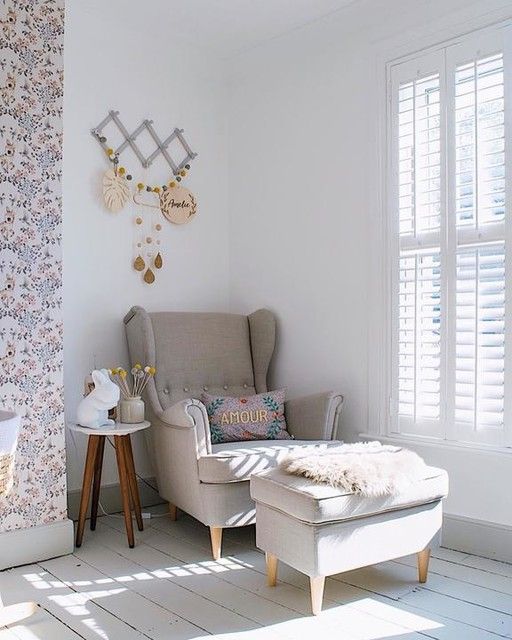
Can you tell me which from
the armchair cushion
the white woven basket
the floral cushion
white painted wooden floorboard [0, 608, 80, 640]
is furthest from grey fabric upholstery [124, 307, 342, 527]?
the white woven basket

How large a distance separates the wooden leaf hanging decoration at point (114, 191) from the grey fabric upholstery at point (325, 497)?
5.88 feet

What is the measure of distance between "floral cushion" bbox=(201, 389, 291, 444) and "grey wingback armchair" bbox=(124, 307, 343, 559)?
0.07m

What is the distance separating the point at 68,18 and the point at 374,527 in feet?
9.47

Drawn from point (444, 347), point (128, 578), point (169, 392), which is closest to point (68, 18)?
point (169, 392)

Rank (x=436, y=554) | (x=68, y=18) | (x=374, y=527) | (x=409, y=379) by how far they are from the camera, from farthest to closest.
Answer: (x=68, y=18), (x=409, y=379), (x=436, y=554), (x=374, y=527)

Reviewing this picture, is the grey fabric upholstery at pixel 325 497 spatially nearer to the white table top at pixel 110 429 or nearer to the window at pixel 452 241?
the window at pixel 452 241

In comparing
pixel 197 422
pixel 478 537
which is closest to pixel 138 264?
pixel 197 422

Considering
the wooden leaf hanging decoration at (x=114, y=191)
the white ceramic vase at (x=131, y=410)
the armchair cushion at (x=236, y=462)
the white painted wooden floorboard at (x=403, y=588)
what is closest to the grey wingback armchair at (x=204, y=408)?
the armchair cushion at (x=236, y=462)

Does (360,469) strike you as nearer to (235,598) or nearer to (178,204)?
(235,598)

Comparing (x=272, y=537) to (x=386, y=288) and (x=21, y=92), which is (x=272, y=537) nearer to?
(x=386, y=288)

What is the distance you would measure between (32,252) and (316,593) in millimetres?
1786

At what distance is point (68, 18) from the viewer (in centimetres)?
354

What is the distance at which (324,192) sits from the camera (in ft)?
12.1

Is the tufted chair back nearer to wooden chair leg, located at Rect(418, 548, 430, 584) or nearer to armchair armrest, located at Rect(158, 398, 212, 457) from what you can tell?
armchair armrest, located at Rect(158, 398, 212, 457)
